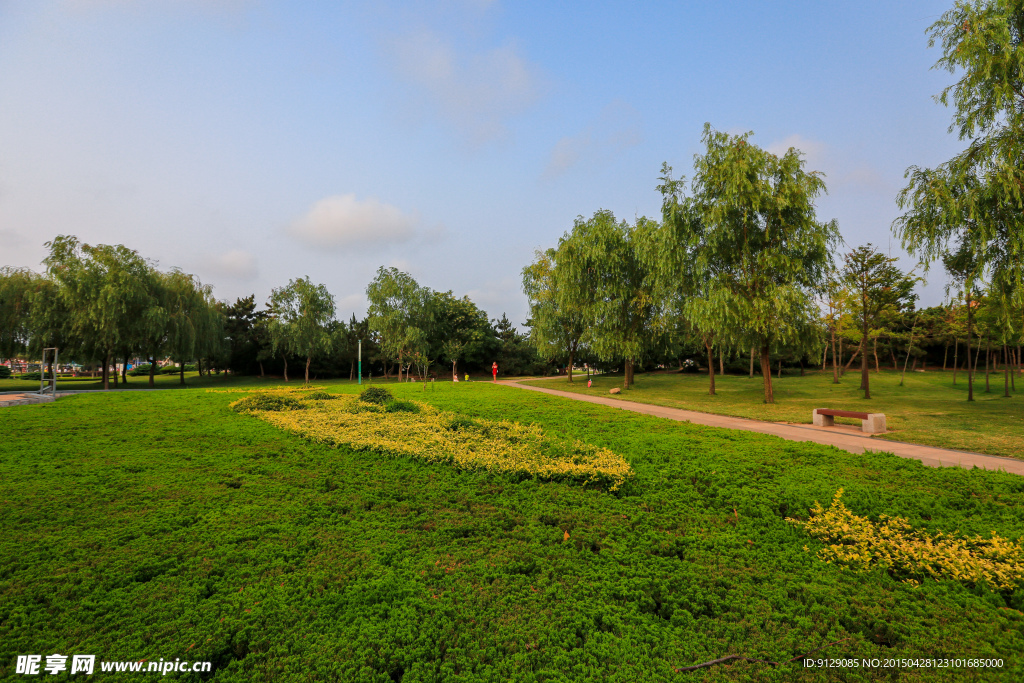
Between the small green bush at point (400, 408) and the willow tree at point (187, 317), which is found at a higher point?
the willow tree at point (187, 317)

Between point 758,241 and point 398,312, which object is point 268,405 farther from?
point 398,312

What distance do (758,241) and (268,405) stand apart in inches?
697

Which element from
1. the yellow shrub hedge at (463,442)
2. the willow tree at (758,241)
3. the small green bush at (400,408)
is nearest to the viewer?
the yellow shrub hedge at (463,442)

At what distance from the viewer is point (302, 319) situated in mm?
35969

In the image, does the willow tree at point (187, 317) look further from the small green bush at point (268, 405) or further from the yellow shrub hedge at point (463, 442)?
the yellow shrub hedge at point (463, 442)

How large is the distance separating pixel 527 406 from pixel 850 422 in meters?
8.73

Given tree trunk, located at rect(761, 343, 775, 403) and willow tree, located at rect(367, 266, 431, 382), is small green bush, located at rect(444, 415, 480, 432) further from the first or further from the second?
willow tree, located at rect(367, 266, 431, 382)

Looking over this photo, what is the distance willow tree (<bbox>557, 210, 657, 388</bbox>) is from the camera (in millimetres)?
23859

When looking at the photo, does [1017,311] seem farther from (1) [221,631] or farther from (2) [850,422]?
(1) [221,631]

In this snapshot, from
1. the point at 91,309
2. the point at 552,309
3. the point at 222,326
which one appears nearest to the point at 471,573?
the point at 552,309

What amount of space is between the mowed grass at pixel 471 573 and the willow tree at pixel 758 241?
11.0 meters

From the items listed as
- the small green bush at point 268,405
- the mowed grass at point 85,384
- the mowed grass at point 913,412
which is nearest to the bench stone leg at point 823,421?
the mowed grass at point 913,412

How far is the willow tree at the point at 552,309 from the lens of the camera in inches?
1016

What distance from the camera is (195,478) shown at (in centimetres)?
566
